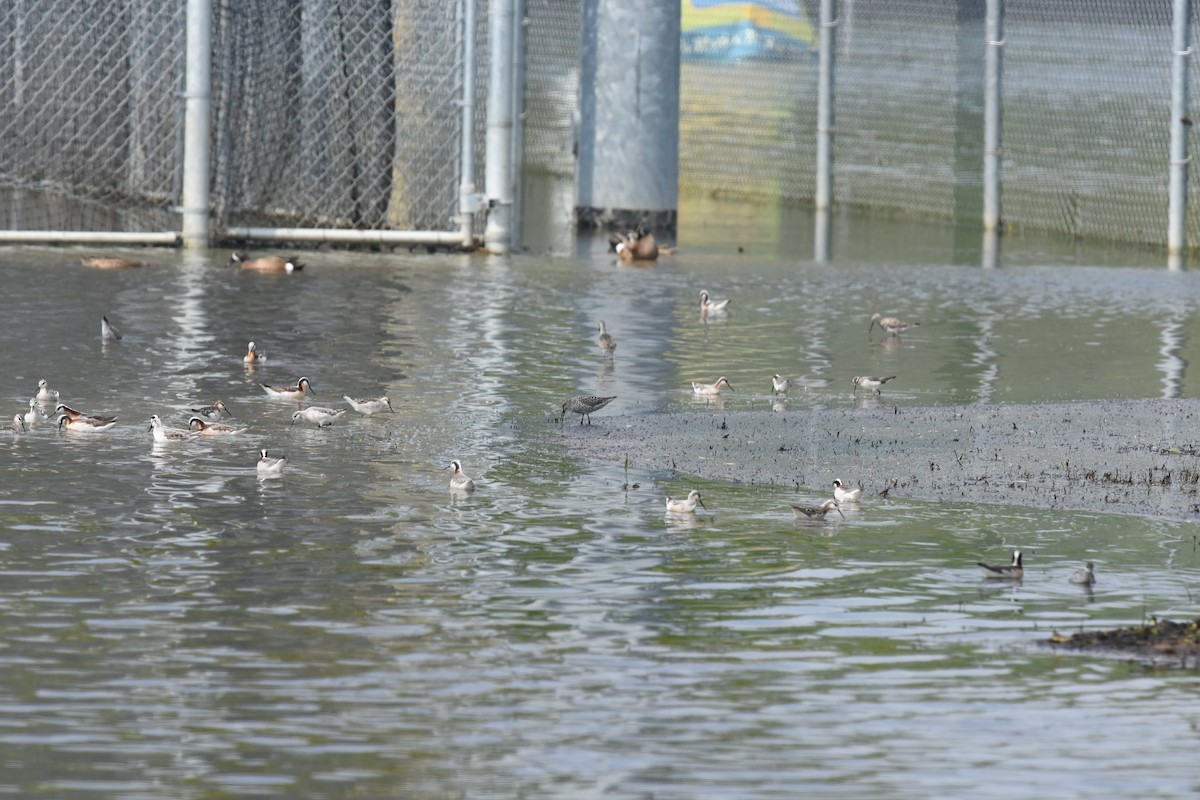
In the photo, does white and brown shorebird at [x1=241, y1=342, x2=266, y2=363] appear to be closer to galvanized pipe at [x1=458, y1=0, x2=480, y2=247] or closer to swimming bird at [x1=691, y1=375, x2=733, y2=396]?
swimming bird at [x1=691, y1=375, x2=733, y2=396]

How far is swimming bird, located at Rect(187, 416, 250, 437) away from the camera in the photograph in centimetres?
1204

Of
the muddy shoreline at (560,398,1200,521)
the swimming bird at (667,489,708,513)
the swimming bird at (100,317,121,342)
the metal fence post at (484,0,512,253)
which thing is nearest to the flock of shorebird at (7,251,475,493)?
the swimming bird at (667,489,708,513)

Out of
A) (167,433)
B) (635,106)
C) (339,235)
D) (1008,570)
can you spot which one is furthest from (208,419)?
(635,106)

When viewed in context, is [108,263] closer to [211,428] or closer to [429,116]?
[429,116]

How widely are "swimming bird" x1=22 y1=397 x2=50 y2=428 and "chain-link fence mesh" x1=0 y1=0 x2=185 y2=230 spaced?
37.9 ft

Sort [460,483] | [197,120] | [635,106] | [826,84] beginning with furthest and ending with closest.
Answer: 1. [826,84]
2. [635,106]
3. [197,120]
4. [460,483]

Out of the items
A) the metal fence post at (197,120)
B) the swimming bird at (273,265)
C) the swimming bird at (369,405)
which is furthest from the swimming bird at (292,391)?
the metal fence post at (197,120)

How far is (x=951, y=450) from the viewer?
12.1 m

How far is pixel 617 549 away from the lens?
9.46 meters

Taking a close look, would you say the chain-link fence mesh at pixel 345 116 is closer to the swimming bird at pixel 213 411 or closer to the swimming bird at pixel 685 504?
the swimming bird at pixel 213 411

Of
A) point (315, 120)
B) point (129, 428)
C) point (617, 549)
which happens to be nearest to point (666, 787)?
point (617, 549)

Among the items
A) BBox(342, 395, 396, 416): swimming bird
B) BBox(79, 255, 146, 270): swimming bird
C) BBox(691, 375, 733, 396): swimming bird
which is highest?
BBox(79, 255, 146, 270): swimming bird

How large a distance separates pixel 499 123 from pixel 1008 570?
1326 centimetres

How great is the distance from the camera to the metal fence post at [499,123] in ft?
70.2
